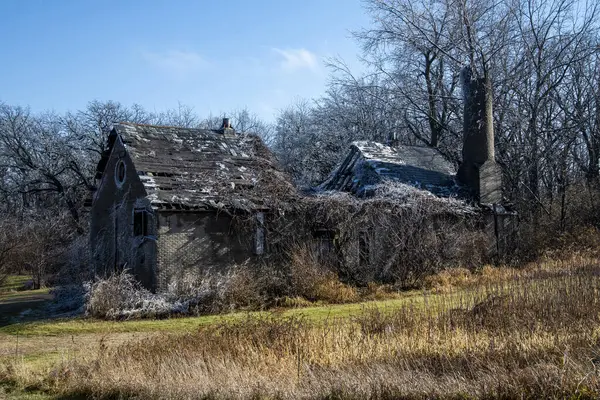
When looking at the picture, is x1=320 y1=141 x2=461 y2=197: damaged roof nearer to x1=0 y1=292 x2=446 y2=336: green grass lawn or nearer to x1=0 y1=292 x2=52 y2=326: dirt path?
x1=0 y1=292 x2=446 y2=336: green grass lawn

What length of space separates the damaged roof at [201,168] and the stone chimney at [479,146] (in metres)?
9.05

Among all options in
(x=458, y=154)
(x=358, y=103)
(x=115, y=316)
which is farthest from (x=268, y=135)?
(x=115, y=316)

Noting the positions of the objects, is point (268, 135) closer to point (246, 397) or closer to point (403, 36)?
point (403, 36)

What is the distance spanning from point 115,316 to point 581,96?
94.7 ft

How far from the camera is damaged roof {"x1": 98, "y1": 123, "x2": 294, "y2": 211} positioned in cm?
2119

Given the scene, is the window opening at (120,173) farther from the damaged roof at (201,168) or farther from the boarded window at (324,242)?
the boarded window at (324,242)

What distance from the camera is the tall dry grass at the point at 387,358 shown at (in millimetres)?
7805

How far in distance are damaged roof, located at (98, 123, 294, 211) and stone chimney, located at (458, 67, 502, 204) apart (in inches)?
356

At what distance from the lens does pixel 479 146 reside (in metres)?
28.5

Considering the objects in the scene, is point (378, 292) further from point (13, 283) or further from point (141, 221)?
point (13, 283)

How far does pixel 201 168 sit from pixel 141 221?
298cm

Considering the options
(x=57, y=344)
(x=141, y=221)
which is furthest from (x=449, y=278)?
(x=57, y=344)

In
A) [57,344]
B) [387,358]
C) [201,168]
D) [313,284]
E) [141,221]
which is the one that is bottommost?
[57,344]

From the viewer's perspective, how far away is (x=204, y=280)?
781 inches
